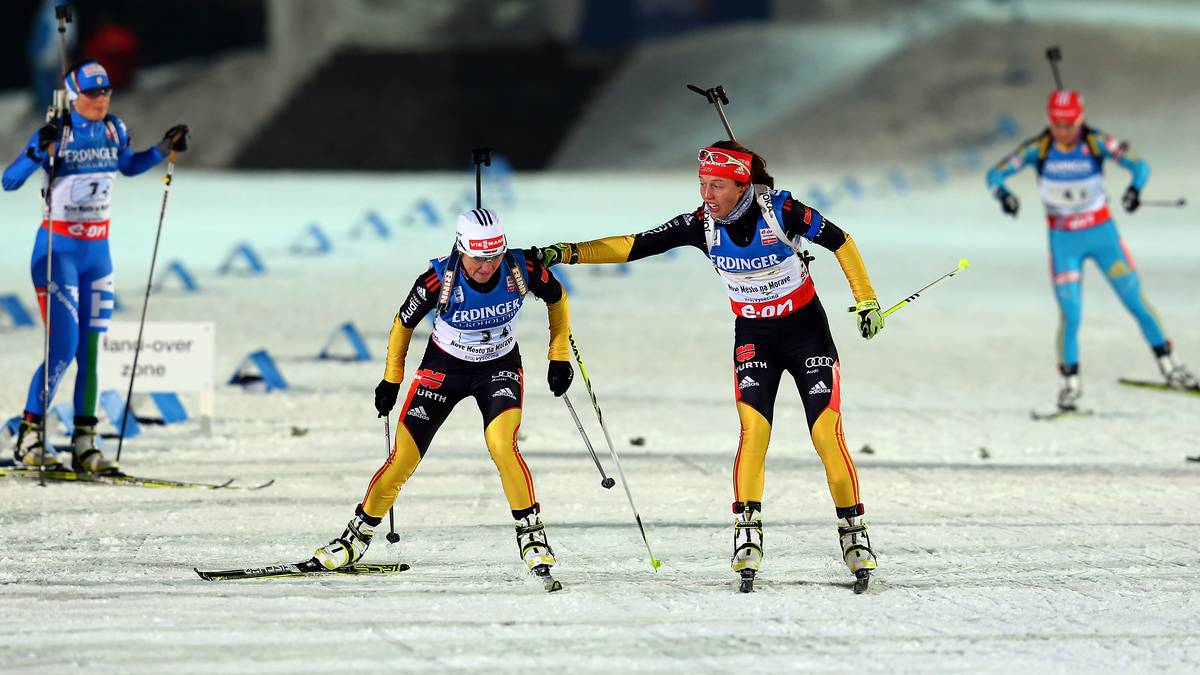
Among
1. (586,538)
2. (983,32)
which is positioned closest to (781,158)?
(983,32)

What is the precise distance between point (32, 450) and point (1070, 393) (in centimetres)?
726

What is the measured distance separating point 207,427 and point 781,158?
96.3 feet

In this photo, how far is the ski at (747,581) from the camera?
24.4 ft

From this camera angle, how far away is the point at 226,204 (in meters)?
31.1

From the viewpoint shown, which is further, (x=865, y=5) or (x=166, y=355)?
(x=865, y=5)

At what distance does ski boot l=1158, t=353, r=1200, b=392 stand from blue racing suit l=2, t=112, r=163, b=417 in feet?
25.8

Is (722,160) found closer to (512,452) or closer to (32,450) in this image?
(512,452)

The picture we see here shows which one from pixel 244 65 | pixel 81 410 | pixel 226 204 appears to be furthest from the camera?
pixel 244 65

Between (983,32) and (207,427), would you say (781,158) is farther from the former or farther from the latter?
(207,427)

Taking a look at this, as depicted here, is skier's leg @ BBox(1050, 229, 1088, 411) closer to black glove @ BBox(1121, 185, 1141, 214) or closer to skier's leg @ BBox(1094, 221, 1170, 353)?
skier's leg @ BBox(1094, 221, 1170, 353)

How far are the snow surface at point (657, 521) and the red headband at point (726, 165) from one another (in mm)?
1757

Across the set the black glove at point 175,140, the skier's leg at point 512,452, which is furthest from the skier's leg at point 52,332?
the skier's leg at point 512,452

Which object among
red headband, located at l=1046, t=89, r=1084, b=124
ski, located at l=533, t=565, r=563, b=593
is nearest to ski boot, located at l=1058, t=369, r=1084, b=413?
red headband, located at l=1046, t=89, r=1084, b=124

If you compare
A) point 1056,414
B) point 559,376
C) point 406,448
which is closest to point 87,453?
point 406,448
